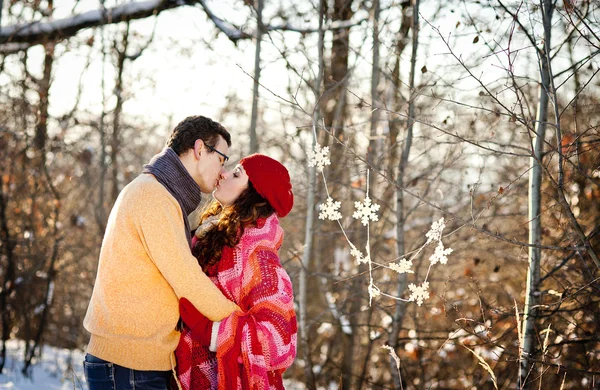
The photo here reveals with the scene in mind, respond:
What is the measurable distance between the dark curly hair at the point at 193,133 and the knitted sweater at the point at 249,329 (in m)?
0.45

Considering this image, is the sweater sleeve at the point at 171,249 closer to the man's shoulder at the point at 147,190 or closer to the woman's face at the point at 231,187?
the man's shoulder at the point at 147,190

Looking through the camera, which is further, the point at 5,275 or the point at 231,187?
the point at 5,275

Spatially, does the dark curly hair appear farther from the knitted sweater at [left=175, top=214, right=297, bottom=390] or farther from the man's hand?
the man's hand

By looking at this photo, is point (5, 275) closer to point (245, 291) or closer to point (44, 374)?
point (44, 374)

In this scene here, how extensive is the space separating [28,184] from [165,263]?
5101mm

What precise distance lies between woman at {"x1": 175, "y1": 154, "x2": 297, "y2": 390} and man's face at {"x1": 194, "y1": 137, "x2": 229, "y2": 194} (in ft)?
0.40

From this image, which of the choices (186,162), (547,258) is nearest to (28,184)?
(186,162)

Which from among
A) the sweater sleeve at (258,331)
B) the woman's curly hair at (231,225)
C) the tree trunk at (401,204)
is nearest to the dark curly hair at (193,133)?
the woman's curly hair at (231,225)

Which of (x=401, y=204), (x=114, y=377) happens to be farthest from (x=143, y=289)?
(x=401, y=204)

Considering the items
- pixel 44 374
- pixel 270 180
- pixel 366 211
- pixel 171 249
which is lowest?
pixel 44 374

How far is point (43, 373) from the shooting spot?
20.4 feet

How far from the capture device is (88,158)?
7316 millimetres

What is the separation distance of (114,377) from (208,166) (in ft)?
3.26

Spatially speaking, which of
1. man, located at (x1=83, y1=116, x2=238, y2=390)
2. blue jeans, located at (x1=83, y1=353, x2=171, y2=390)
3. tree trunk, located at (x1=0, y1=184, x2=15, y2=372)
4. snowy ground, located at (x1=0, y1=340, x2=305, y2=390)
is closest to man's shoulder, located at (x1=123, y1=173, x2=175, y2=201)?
man, located at (x1=83, y1=116, x2=238, y2=390)
